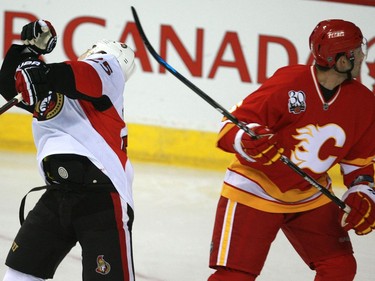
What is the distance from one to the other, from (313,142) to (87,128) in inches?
27.1

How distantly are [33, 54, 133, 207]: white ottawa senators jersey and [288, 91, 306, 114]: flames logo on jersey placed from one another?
0.50 m

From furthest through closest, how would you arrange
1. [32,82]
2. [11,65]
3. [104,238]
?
1. [11,65]
2. [104,238]
3. [32,82]

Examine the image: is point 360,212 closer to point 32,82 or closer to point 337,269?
point 337,269

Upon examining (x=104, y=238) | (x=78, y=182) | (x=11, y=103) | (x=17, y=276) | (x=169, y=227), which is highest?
(x=11, y=103)

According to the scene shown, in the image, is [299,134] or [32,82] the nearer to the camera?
[32,82]

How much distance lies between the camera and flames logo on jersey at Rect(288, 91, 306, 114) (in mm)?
2932

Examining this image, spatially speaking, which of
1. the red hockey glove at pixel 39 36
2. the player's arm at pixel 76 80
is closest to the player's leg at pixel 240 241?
the player's arm at pixel 76 80

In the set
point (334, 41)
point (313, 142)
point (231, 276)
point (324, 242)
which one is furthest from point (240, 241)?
point (334, 41)

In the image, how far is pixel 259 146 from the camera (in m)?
2.83

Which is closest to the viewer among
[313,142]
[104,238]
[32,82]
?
[32,82]

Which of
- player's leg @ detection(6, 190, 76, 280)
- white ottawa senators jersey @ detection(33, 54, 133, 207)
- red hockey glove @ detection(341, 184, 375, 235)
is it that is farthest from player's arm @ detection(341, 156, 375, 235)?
player's leg @ detection(6, 190, 76, 280)

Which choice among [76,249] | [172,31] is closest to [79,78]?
[76,249]

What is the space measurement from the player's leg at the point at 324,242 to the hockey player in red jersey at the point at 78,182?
22.5 inches

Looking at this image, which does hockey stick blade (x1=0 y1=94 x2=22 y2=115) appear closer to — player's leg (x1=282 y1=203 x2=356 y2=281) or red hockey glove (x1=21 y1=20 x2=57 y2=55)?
red hockey glove (x1=21 y1=20 x2=57 y2=55)
